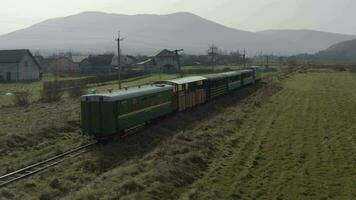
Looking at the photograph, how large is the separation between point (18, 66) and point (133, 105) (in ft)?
204

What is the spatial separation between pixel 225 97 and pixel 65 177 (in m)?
35.0

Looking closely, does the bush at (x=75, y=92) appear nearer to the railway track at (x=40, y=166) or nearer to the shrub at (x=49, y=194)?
the railway track at (x=40, y=166)

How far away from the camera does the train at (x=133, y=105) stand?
2497cm

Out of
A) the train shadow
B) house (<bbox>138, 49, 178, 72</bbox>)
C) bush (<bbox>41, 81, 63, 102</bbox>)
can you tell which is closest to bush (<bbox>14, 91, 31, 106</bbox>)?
bush (<bbox>41, 81, 63, 102</bbox>)

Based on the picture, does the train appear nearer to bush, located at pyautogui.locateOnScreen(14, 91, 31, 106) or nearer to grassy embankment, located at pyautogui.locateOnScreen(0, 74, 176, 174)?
grassy embankment, located at pyautogui.locateOnScreen(0, 74, 176, 174)

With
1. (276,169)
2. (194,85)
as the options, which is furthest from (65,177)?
(194,85)

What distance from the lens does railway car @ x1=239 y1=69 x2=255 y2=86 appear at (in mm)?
66375

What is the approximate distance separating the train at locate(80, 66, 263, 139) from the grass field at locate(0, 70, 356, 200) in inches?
33.7

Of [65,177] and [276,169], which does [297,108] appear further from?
[65,177]

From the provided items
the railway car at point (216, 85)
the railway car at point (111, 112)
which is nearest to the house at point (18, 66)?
the railway car at point (216, 85)

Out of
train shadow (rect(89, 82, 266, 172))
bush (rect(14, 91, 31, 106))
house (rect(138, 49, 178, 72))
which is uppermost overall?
house (rect(138, 49, 178, 72))

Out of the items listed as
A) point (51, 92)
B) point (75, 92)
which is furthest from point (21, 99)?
point (75, 92)

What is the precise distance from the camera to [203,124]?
31.6m

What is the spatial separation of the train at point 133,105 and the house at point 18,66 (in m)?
51.1
